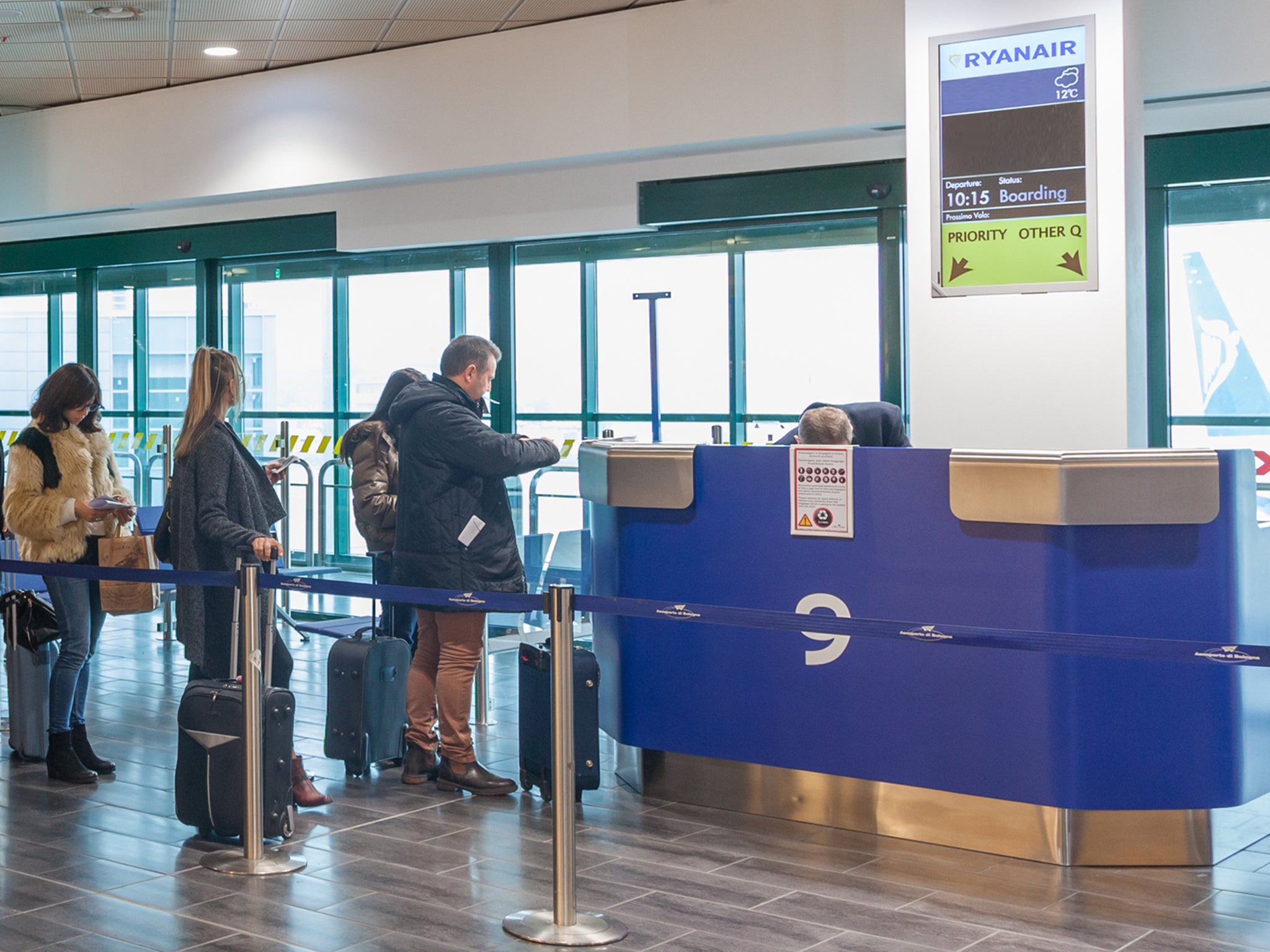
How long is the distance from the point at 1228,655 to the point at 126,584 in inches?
140

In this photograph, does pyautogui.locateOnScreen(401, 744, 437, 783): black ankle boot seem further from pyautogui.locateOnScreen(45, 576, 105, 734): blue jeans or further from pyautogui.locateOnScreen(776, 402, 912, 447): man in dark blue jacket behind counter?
pyautogui.locateOnScreen(776, 402, 912, 447): man in dark blue jacket behind counter

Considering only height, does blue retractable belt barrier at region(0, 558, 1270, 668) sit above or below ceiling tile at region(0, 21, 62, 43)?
below

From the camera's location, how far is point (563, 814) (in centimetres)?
341

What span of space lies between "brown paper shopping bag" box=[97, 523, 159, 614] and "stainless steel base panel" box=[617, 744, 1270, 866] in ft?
5.76

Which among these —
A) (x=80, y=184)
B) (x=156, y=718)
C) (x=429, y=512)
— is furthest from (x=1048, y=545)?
(x=80, y=184)

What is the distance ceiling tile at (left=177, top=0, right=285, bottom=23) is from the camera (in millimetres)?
7156

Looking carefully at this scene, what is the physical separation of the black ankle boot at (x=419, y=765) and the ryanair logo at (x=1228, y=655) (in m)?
2.90

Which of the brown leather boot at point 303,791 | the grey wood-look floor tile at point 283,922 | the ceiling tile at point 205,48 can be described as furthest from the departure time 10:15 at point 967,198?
the ceiling tile at point 205,48

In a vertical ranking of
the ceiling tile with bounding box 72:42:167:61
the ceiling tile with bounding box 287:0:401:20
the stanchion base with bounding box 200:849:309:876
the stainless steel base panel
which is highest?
the ceiling tile with bounding box 72:42:167:61

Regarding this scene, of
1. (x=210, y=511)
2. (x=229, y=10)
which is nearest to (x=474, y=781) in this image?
(x=210, y=511)

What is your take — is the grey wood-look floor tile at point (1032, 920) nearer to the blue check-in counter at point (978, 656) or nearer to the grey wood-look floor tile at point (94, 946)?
the blue check-in counter at point (978, 656)

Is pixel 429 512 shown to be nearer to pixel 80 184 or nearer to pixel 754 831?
pixel 754 831

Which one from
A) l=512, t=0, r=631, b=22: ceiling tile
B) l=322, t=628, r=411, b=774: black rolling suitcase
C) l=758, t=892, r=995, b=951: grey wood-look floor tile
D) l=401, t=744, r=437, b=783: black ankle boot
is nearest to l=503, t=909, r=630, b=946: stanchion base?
l=758, t=892, r=995, b=951: grey wood-look floor tile

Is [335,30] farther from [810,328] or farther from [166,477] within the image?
[166,477]
